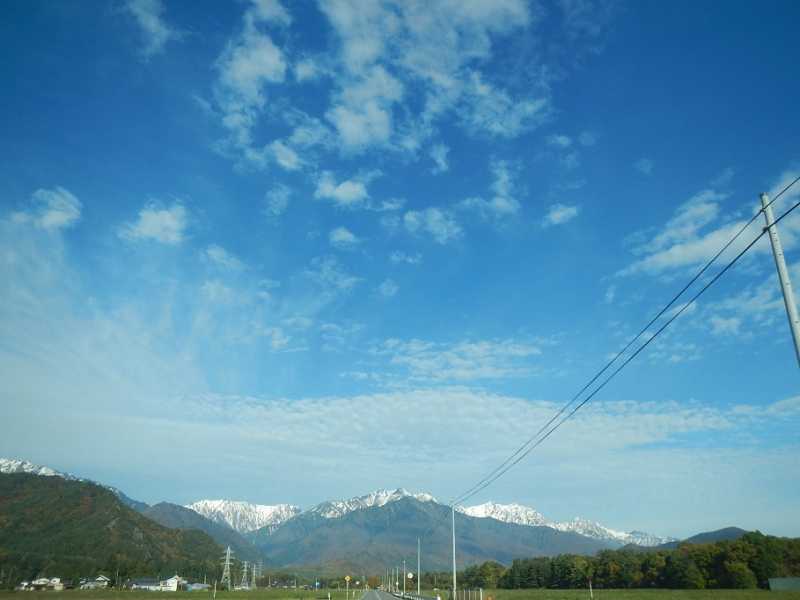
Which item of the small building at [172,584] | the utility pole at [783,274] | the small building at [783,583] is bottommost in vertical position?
the small building at [172,584]

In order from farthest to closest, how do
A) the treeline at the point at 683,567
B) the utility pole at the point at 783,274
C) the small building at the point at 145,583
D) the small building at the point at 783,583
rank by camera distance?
the small building at the point at 145,583, the treeline at the point at 683,567, the small building at the point at 783,583, the utility pole at the point at 783,274

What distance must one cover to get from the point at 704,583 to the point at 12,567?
522 ft

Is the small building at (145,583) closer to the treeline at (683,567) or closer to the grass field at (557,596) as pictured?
the grass field at (557,596)

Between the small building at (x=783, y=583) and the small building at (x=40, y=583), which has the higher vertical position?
the small building at (x=783, y=583)

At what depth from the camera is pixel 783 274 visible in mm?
11852

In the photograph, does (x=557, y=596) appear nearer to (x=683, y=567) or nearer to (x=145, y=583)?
(x=683, y=567)

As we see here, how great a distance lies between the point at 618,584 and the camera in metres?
136

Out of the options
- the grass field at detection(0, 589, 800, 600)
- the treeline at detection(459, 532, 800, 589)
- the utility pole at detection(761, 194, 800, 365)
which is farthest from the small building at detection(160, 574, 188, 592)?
the utility pole at detection(761, 194, 800, 365)

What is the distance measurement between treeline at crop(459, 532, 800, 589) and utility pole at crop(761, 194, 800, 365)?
11879cm

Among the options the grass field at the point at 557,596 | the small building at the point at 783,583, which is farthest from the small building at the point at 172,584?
the small building at the point at 783,583

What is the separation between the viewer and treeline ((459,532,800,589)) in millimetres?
108812

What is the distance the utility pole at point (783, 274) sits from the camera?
36.3 feet

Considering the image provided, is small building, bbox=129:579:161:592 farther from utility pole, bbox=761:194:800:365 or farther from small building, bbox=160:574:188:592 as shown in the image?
utility pole, bbox=761:194:800:365

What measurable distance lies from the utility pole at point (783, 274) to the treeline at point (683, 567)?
119m
